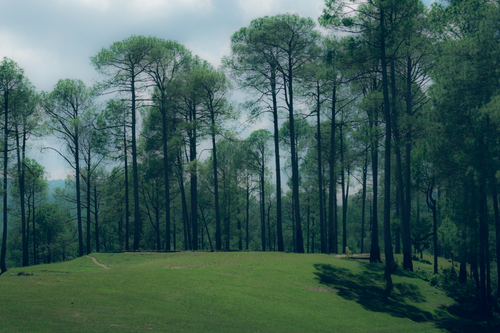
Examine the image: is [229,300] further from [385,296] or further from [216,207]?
[216,207]

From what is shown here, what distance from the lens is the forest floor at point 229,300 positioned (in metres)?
10.6

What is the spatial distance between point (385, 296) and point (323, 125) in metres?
21.8

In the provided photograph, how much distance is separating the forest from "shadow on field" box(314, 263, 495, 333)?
48.5 inches

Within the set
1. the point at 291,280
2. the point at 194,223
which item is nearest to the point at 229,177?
the point at 194,223

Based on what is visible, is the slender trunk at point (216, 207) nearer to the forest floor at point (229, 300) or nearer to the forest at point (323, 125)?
the forest at point (323, 125)

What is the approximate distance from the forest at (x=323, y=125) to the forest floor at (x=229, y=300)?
2.67 metres

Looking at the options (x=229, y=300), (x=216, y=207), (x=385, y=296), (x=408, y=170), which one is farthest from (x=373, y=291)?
(x=216, y=207)

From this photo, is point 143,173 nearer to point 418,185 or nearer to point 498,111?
point 418,185

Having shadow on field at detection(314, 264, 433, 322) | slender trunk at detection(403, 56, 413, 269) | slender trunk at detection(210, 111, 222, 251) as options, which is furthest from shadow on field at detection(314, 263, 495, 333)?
slender trunk at detection(210, 111, 222, 251)

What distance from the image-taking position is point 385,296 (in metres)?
17.6

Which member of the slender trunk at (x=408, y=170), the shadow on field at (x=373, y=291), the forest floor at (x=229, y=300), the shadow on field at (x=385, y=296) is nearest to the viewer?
the forest floor at (x=229, y=300)

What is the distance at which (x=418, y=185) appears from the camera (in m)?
25.1

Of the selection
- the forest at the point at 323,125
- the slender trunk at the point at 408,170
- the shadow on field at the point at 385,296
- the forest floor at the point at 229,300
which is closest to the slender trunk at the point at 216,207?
the forest at the point at 323,125

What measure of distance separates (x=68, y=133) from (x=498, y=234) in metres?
34.9
